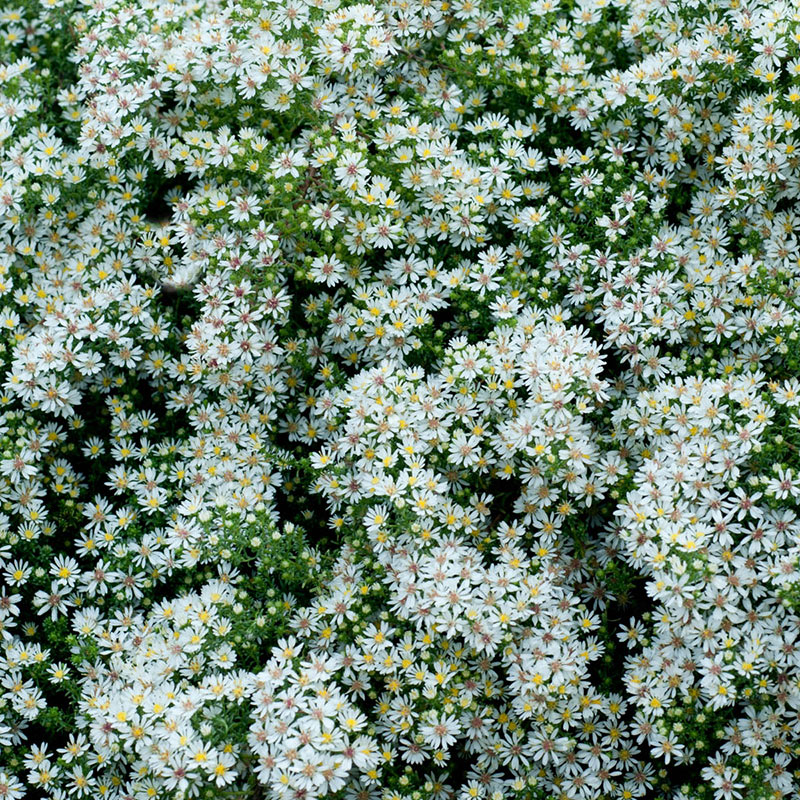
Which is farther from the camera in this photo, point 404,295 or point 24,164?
point 24,164

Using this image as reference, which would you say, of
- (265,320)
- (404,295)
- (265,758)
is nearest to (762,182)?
(404,295)

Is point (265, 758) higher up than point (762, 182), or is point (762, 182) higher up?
point (762, 182)

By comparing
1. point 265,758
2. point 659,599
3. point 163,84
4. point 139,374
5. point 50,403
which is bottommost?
point 265,758

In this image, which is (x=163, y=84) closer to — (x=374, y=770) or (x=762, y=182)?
(x=762, y=182)

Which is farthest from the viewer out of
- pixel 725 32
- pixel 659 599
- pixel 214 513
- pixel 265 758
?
pixel 725 32

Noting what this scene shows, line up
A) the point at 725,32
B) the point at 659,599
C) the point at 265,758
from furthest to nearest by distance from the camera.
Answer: the point at 725,32 → the point at 659,599 → the point at 265,758

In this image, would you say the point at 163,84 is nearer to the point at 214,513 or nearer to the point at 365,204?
the point at 365,204

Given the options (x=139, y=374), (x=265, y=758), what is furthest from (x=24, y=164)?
(x=265, y=758)
